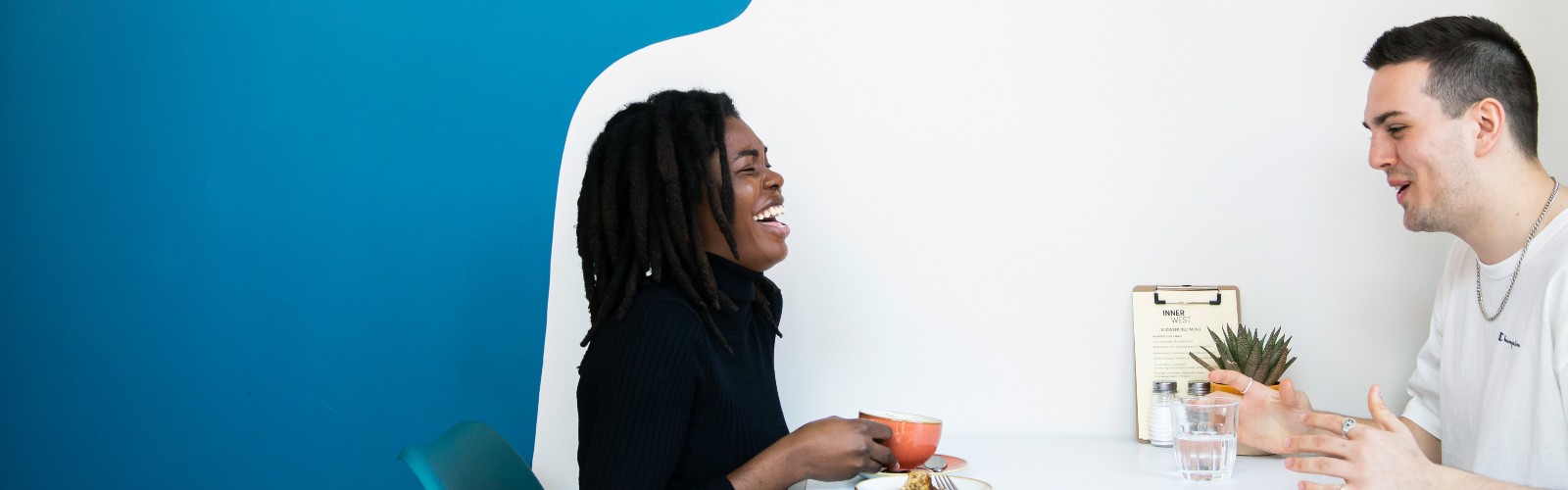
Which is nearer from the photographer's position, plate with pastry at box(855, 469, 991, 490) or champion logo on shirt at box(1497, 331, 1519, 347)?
plate with pastry at box(855, 469, 991, 490)

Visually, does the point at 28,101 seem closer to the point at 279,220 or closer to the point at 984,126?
the point at 279,220

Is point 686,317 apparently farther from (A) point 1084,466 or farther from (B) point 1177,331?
(B) point 1177,331

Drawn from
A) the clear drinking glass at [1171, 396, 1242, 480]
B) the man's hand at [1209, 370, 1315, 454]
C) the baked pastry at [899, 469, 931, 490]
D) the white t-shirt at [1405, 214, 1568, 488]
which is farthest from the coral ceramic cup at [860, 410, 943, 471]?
the white t-shirt at [1405, 214, 1568, 488]

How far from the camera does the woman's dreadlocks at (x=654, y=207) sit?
1479 mm

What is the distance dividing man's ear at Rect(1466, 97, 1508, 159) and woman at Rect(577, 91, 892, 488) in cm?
81

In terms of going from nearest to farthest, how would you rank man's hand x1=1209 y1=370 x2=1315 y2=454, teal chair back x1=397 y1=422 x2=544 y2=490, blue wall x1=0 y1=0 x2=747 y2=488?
teal chair back x1=397 y1=422 x2=544 y2=490
man's hand x1=1209 y1=370 x2=1315 y2=454
blue wall x1=0 y1=0 x2=747 y2=488

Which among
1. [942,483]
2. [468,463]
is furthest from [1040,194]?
[468,463]

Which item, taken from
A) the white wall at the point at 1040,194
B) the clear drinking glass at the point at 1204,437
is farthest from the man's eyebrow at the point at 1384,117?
the clear drinking glass at the point at 1204,437

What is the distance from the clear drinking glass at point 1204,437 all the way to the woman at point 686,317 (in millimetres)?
→ 341

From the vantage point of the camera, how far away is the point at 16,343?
6.30ft

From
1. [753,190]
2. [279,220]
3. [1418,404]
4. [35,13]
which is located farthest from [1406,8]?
[35,13]

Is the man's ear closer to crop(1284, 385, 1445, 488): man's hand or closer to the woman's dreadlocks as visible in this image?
crop(1284, 385, 1445, 488): man's hand

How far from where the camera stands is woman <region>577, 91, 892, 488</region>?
1310 millimetres

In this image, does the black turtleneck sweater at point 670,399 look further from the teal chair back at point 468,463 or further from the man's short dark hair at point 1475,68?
the man's short dark hair at point 1475,68
